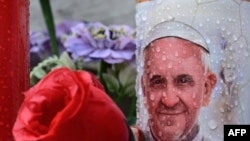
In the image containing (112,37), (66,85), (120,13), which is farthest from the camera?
(120,13)

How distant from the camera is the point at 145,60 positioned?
1.69 ft

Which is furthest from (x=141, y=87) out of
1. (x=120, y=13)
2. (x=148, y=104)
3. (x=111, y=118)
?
(x=120, y=13)

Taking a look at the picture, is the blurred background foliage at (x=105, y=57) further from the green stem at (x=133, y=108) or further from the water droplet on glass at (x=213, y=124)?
the water droplet on glass at (x=213, y=124)

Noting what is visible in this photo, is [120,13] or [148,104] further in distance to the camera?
[120,13]

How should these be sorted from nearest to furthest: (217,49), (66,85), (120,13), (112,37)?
1. (66,85)
2. (217,49)
3. (112,37)
4. (120,13)

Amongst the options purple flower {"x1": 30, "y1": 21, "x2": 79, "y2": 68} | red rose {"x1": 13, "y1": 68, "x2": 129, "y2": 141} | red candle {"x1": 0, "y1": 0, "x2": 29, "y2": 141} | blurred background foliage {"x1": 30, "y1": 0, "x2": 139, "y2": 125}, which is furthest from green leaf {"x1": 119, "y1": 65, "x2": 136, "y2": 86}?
red rose {"x1": 13, "y1": 68, "x2": 129, "y2": 141}

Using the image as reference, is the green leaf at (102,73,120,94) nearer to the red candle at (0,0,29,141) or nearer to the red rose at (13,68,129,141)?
the red candle at (0,0,29,141)

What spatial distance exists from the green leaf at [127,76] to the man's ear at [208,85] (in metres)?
0.24

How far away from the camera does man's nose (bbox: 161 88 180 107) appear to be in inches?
19.1

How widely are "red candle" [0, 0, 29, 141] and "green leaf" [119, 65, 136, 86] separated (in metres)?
0.25

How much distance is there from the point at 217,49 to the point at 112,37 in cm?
28

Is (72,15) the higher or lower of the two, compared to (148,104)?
higher

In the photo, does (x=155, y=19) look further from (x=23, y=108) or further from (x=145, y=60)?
(x=23, y=108)

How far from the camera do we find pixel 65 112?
343 mm
